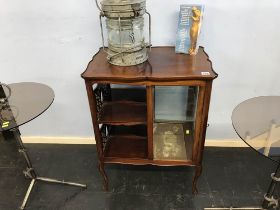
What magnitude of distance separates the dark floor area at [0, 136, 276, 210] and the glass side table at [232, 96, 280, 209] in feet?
0.95

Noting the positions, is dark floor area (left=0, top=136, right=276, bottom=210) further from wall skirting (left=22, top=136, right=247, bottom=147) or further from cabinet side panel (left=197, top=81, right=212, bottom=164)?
cabinet side panel (left=197, top=81, right=212, bottom=164)

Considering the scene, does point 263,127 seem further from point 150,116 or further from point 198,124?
point 150,116

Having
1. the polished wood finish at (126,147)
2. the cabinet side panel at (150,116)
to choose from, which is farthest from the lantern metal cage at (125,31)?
the polished wood finish at (126,147)

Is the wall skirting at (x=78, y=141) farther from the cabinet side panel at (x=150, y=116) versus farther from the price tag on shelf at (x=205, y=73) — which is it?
the price tag on shelf at (x=205, y=73)

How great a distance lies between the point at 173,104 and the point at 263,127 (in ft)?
2.01

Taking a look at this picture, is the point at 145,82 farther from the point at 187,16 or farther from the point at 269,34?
the point at 269,34

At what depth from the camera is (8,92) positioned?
1.77m

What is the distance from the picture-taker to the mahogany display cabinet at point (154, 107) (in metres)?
1.39

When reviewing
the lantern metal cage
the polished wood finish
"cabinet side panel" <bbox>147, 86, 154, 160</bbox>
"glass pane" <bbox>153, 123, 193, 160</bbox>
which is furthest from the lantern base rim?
the polished wood finish

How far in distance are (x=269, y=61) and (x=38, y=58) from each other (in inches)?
69.3

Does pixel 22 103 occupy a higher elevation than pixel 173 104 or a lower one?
Result: higher

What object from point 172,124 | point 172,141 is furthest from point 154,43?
point 172,141

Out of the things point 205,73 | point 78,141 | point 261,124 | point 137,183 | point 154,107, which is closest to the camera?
point 205,73

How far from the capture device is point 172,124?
5.77 feet
